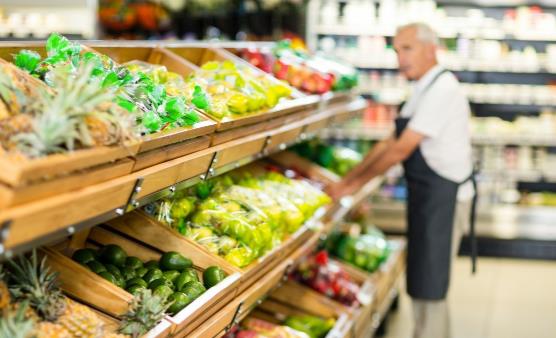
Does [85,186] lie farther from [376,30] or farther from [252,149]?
[376,30]

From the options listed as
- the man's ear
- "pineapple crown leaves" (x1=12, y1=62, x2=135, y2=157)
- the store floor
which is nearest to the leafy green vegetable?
"pineapple crown leaves" (x1=12, y1=62, x2=135, y2=157)

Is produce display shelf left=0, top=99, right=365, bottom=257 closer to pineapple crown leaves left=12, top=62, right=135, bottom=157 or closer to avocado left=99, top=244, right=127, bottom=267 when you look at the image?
pineapple crown leaves left=12, top=62, right=135, bottom=157

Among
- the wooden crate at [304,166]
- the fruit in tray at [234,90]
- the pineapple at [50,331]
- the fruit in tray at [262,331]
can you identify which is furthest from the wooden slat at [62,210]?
the wooden crate at [304,166]

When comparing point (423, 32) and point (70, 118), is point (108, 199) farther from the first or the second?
point (423, 32)

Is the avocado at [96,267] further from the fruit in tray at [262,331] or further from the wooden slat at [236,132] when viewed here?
the fruit in tray at [262,331]

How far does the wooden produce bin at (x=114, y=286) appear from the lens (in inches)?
105

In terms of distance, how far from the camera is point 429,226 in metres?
5.20

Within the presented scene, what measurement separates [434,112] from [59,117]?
3.26m

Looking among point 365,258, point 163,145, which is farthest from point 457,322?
point 163,145

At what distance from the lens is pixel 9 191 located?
6.24 ft

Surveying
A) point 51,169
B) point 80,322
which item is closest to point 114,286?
point 80,322

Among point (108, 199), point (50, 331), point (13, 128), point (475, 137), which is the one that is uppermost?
point (13, 128)

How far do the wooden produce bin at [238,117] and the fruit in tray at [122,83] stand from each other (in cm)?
32

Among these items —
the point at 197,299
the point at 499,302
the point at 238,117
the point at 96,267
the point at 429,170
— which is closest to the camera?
the point at 96,267
